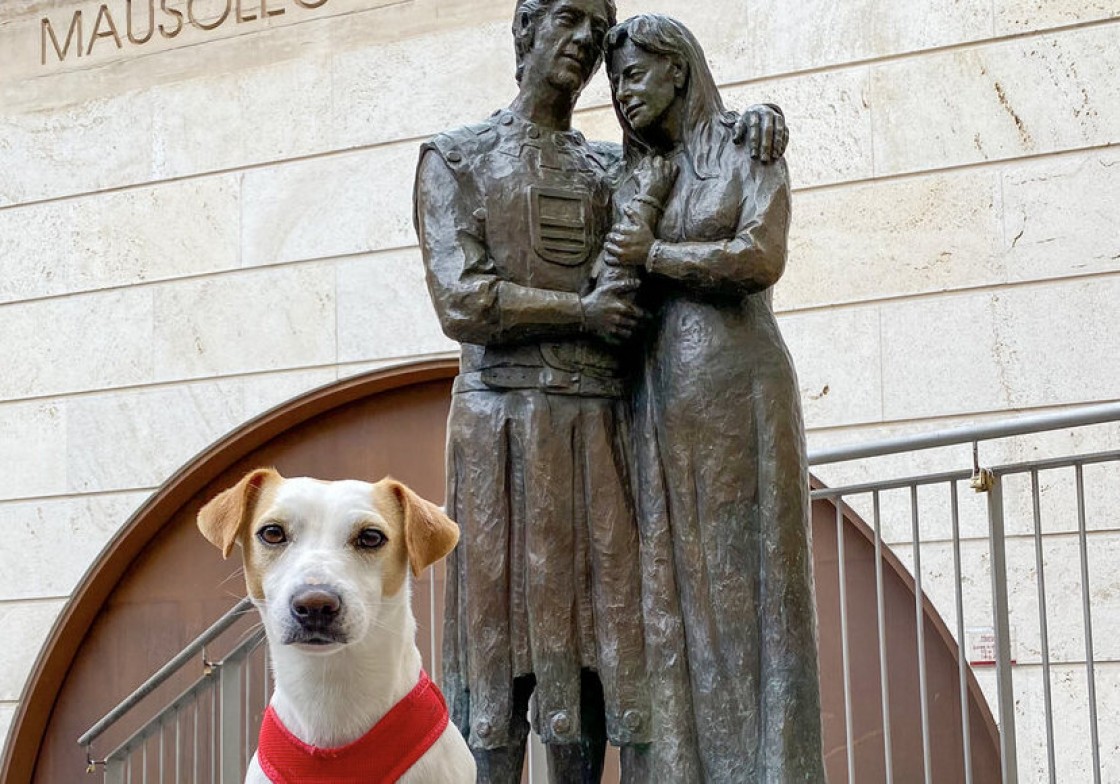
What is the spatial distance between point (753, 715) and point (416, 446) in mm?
5038

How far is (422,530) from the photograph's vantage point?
3.67 metres

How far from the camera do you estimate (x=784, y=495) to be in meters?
4.01

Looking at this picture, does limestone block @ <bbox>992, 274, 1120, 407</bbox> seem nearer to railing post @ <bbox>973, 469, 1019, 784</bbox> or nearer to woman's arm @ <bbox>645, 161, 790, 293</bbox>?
railing post @ <bbox>973, 469, 1019, 784</bbox>

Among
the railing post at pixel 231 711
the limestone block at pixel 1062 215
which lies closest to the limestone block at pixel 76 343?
the railing post at pixel 231 711

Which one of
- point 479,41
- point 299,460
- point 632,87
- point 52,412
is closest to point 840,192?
point 479,41

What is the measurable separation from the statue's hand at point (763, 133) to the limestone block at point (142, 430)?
5427 mm

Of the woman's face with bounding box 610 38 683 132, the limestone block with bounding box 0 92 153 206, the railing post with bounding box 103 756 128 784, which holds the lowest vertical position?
the railing post with bounding box 103 756 128 784

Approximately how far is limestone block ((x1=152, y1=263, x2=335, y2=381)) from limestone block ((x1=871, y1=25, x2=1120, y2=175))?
2972mm

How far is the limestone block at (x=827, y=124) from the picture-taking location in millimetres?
7906

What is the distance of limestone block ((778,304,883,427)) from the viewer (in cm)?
773

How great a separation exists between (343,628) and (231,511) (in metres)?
0.37

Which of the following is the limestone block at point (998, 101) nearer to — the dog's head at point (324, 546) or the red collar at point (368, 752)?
the dog's head at point (324, 546)

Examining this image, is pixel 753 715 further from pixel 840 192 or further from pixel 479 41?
pixel 479 41

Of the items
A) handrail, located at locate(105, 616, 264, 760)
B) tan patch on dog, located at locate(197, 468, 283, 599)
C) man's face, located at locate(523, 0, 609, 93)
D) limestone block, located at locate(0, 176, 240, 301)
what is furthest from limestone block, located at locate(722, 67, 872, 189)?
tan patch on dog, located at locate(197, 468, 283, 599)
